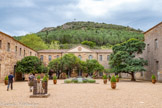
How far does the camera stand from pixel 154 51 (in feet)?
91.2

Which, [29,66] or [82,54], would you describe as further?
[82,54]

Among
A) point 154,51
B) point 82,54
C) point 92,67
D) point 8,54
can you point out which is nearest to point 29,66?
point 8,54

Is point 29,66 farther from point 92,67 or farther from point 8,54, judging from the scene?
point 92,67

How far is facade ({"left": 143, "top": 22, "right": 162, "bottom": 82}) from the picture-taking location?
85.1ft

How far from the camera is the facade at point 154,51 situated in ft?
85.1

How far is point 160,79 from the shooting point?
25.4 meters

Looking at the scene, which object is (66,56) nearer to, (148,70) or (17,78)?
(17,78)

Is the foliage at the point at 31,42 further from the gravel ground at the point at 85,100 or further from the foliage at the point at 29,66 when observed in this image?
the gravel ground at the point at 85,100

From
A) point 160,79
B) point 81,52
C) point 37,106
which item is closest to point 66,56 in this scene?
point 81,52

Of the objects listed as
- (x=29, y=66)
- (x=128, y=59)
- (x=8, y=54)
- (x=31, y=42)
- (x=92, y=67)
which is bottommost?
(x=92, y=67)

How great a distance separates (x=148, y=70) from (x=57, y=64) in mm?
18197

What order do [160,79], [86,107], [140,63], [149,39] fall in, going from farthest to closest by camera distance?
[149,39], [140,63], [160,79], [86,107]

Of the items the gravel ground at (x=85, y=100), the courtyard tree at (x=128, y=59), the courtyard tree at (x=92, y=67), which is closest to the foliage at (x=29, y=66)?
the courtyard tree at (x=128, y=59)

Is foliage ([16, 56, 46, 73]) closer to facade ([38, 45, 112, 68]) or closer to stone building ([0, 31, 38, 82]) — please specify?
stone building ([0, 31, 38, 82])
